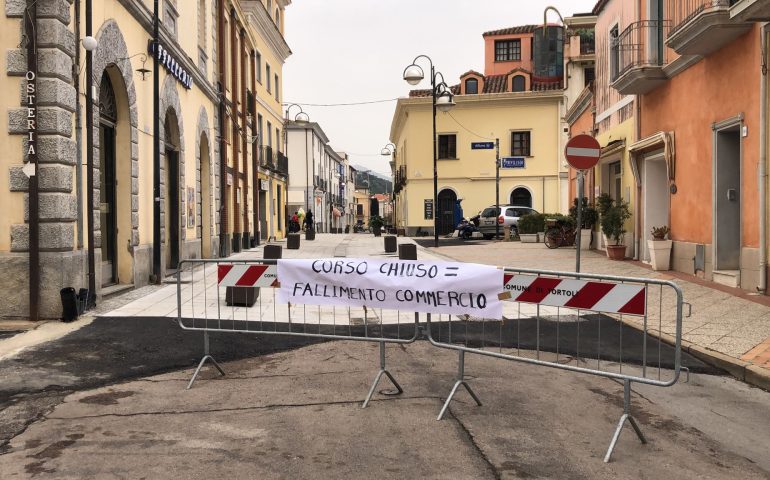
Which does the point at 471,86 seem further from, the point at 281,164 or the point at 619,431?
the point at 619,431

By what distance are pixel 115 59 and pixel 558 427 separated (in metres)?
9.66

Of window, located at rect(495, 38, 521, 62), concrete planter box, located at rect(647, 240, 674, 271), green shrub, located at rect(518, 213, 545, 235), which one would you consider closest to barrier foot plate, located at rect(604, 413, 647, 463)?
concrete planter box, located at rect(647, 240, 674, 271)

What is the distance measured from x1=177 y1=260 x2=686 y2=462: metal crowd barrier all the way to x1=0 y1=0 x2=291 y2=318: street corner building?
1.80 m

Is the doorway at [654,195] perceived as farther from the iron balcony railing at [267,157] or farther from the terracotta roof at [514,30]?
the terracotta roof at [514,30]

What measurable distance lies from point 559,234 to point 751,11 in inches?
592

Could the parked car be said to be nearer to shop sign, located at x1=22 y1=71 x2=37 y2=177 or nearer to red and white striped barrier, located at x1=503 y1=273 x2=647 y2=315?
shop sign, located at x1=22 y1=71 x2=37 y2=177

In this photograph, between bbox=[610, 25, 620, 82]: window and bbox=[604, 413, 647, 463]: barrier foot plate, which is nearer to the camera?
bbox=[604, 413, 647, 463]: barrier foot plate

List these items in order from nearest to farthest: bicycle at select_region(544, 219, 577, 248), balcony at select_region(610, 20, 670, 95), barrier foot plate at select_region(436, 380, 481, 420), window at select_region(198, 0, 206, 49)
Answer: barrier foot plate at select_region(436, 380, 481, 420), balcony at select_region(610, 20, 670, 95), window at select_region(198, 0, 206, 49), bicycle at select_region(544, 219, 577, 248)

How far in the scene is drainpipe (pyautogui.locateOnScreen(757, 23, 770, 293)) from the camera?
1020cm

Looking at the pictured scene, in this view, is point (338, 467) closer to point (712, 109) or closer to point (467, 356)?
point (467, 356)

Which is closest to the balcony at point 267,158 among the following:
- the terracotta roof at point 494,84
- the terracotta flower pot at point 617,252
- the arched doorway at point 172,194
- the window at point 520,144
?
the arched doorway at point 172,194

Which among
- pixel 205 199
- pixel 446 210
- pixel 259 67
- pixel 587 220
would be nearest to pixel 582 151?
pixel 587 220

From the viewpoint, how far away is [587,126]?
909 inches

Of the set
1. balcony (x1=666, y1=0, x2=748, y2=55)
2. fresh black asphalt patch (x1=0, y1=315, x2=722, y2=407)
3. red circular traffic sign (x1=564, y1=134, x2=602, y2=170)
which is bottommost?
fresh black asphalt patch (x1=0, y1=315, x2=722, y2=407)
